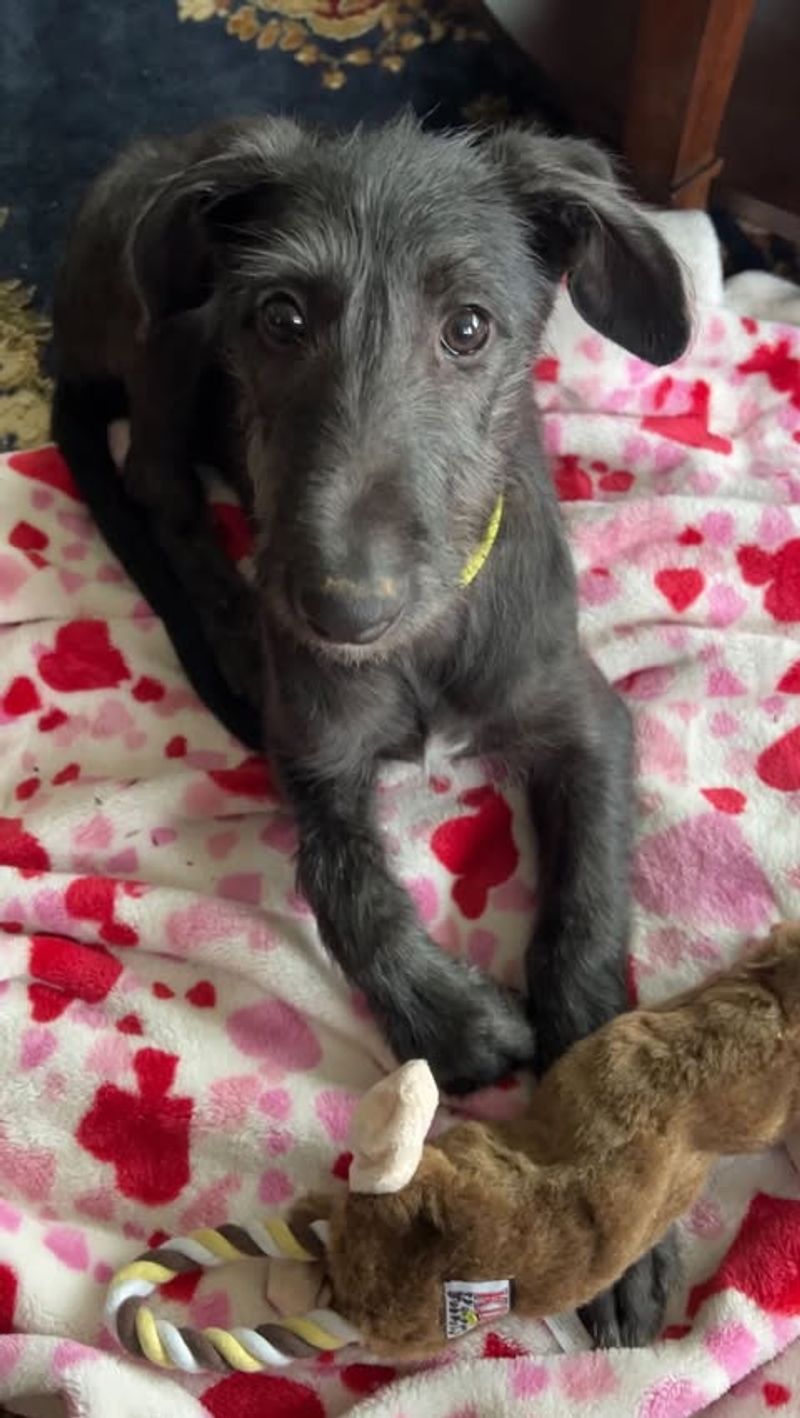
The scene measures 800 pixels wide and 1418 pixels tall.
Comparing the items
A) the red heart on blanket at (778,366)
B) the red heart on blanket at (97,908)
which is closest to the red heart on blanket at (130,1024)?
the red heart on blanket at (97,908)

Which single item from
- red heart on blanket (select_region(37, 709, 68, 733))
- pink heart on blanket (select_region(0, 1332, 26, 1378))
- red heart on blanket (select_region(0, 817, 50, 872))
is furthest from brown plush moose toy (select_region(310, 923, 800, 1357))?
red heart on blanket (select_region(37, 709, 68, 733))

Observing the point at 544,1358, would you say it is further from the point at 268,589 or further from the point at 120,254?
the point at 120,254

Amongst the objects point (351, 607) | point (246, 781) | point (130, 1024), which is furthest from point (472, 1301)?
point (246, 781)

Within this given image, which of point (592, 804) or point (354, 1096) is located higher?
point (592, 804)

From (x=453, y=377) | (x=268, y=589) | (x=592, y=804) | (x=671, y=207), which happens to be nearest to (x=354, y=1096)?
(x=592, y=804)

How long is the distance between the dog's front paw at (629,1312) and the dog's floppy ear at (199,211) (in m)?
1.46

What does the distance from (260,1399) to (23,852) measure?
91cm

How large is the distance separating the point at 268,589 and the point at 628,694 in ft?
2.99

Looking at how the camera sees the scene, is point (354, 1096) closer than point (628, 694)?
Yes

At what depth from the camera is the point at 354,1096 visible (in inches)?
87.8

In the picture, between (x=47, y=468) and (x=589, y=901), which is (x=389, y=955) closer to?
(x=589, y=901)

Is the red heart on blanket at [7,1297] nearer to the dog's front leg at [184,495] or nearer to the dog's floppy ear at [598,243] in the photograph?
the dog's front leg at [184,495]

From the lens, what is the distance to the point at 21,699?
8.66ft

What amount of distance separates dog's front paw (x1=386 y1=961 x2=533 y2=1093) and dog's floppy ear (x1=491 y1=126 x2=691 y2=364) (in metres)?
0.95
